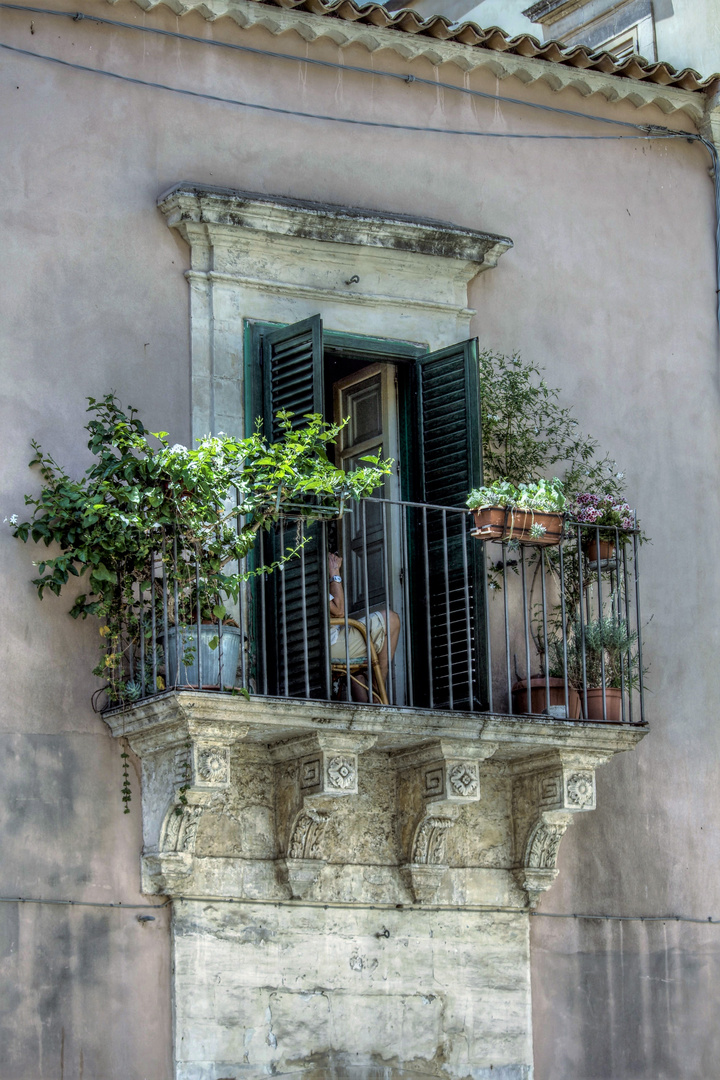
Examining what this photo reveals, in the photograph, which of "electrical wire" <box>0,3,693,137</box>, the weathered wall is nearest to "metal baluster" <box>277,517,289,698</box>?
the weathered wall

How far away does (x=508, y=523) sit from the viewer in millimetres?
8805

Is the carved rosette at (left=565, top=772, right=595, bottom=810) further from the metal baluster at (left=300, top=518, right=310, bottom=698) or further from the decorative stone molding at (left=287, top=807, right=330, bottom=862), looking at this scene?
the metal baluster at (left=300, top=518, right=310, bottom=698)

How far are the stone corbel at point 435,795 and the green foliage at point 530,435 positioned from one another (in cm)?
165

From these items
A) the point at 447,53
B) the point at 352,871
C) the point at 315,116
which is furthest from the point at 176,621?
the point at 447,53

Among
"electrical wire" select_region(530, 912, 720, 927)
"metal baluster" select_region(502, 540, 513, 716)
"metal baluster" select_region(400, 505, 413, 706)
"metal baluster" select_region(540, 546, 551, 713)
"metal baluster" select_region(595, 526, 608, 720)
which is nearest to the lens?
"metal baluster" select_region(502, 540, 513, 716)

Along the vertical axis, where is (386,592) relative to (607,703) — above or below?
above

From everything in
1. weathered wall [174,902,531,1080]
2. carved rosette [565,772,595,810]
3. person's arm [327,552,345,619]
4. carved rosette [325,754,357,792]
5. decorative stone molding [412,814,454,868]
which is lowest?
weathered wall [174,902,531,1080]

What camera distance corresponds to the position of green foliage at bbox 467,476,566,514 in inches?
347

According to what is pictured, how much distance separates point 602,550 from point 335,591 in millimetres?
1447

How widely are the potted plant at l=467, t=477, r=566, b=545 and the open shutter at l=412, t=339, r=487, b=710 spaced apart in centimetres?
19

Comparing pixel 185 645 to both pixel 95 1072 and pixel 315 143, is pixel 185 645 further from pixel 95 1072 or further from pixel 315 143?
pixel 315 143

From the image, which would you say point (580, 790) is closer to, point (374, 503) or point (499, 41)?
point (374, 503)

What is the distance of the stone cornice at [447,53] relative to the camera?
9453 mm

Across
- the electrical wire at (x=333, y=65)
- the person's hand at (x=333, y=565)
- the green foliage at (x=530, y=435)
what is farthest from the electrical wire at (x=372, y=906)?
the electrical wire at (x=333, y=65)
